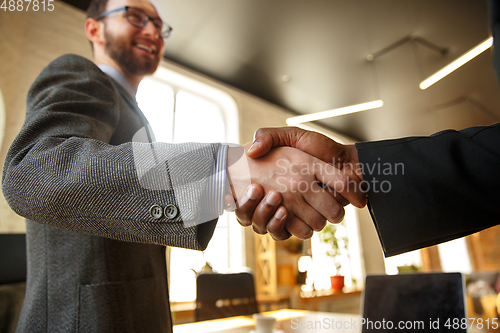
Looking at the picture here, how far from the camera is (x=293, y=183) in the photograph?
21.9 inches

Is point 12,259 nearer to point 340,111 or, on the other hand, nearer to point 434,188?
point 434,188

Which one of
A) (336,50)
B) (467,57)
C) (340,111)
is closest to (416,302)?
(340,111)

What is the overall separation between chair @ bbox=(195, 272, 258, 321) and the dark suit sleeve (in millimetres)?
1368


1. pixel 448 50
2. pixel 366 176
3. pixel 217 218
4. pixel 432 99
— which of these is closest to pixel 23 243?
pixel 217 218

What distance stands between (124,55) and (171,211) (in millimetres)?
676

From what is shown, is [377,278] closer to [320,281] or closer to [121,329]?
[121,329]

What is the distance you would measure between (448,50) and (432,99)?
3.43 feet

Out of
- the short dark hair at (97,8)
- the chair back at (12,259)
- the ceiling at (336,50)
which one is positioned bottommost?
the chair back at (12,259)

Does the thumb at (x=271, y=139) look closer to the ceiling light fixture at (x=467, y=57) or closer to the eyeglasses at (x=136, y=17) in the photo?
the eyeglasses at (x=136, y=17)

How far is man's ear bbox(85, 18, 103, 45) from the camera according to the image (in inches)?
36.4

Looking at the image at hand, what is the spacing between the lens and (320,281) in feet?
14.0

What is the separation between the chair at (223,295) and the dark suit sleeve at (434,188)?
1368 mm

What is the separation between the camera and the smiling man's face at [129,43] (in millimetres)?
871

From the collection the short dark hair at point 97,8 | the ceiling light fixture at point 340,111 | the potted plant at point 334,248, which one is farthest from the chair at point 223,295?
the potted plant at point 334,248
